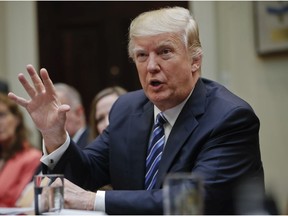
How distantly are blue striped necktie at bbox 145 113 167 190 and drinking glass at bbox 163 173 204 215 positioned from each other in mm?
918

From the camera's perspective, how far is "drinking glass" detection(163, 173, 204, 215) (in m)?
1.35

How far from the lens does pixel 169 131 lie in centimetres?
235

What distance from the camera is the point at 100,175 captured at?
2.50 m

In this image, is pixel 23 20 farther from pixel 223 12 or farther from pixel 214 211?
pixel 214 211

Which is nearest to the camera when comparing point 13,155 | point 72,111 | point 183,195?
point 183,195

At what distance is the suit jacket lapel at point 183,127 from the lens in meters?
2.23

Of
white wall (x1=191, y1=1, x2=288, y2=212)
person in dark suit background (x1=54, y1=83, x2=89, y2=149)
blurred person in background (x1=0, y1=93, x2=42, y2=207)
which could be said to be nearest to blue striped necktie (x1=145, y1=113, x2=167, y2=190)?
blurred person in background (x1=0, y1=93, x2=42, y2=207)

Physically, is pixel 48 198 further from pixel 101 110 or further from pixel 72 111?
A: pixel 72 111

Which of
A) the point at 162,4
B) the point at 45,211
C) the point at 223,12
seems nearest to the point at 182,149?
the point at 45,211

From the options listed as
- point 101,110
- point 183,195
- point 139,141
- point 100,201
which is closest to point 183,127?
point 139,141

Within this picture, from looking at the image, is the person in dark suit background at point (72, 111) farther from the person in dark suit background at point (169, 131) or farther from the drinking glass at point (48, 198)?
the drinking glass at point (48, 198)

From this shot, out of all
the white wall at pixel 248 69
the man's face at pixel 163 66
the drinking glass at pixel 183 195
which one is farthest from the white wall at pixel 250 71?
the drinking glass at pixel 183 195

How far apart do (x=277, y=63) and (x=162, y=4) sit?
4.74 feet

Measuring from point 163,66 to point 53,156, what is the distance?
0.49 metres
